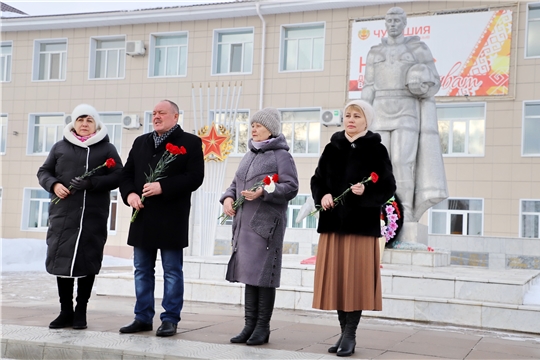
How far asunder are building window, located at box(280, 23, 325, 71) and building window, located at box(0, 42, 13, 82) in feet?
29.9

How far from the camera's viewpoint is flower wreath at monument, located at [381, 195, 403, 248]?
8.19 meters

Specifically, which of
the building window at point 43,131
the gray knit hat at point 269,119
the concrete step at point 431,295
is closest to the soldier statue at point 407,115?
the concrete step at point 431,295

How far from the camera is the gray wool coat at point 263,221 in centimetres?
457

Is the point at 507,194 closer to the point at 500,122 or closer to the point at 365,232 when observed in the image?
the point at 500,122

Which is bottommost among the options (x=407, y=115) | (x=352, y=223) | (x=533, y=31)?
(x=352, y=223)

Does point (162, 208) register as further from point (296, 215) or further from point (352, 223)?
point (296, 215)

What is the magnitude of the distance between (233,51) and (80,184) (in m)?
14.9

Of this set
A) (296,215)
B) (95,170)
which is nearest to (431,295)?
(95,170)

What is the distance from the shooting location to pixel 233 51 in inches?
764

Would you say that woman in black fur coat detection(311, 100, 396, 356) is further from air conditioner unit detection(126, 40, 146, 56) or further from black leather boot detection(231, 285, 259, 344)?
Result: air conditioner unit detection(126, 40, 146, 56)

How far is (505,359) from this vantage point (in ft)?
14.7

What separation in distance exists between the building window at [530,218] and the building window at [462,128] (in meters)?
1.59

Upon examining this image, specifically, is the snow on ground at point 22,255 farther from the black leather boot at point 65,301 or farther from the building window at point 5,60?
the building window at point 5,60

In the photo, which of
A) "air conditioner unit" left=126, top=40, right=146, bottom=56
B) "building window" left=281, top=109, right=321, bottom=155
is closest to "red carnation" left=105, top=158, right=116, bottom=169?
"building window" left=281, top=109, right=321, bottom=155
